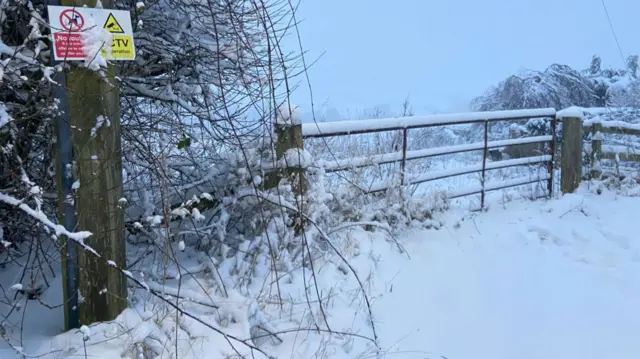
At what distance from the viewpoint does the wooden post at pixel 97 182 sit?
2.27m

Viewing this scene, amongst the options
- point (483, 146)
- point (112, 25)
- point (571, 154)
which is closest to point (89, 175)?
point (112, 25)

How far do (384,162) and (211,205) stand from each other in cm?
186

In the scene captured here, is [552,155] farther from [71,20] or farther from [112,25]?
[71,20]

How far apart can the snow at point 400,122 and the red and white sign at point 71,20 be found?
5.58 ft

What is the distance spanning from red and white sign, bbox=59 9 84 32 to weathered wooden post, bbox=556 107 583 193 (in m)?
5.84

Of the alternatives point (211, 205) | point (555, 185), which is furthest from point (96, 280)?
point (555, 185)

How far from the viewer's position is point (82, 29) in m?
2.18

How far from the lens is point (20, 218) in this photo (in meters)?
2.62

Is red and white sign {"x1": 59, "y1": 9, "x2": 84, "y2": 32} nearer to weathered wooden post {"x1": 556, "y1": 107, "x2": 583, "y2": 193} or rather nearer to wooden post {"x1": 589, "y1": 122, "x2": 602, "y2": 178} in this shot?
weathered wooden post {"x1": 556, "y1": 107, "x2": 583, "y2": 193}

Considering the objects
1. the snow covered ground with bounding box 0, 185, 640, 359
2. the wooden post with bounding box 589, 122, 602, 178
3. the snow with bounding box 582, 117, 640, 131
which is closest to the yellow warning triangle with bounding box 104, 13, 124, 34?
the snow covered ground with bounding box 0, 185, 640, 359

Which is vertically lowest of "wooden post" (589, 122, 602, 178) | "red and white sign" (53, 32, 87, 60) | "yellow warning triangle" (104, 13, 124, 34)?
"wooden post" (589, 122, 602, 178)

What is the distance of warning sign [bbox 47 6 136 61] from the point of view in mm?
2133

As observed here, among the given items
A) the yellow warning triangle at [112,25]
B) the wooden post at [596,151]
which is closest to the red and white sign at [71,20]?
the yellow warning triangle at [112,25]

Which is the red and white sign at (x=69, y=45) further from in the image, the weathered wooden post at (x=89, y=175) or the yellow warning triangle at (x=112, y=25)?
the yellow warning triangle at (x=112, y=25)
